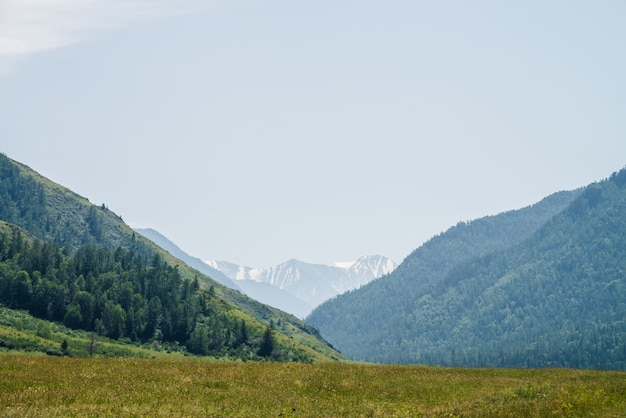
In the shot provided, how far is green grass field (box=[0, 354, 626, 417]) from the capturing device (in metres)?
30.2

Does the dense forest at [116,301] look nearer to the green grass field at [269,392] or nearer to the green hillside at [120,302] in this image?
the green hillside at [120,302]

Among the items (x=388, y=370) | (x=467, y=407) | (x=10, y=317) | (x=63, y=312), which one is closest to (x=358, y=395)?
(x=467, y=407)

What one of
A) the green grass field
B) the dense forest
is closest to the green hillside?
the dense forest

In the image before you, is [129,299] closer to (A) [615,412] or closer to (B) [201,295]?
(B) [201,295]

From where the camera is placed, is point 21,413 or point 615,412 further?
point 615,412

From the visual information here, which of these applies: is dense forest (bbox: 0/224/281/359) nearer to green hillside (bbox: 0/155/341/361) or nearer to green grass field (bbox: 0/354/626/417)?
green hillside (bbox: 0/155/341/361)

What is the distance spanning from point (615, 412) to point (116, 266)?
166 m

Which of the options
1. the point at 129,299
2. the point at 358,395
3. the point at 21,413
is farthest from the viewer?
the point at 129,299

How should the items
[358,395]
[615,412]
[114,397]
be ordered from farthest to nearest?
[358,395]
[114,397]
[615,412]

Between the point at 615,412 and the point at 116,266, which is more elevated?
the point at 116,266

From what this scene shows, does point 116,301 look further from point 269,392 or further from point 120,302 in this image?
point 269,392

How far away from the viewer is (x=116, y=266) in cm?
18012

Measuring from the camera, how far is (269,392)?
37.1 metres

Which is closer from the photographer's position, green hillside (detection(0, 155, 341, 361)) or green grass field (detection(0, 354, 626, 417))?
green grass field (detection(0, 354, 626, 417))
